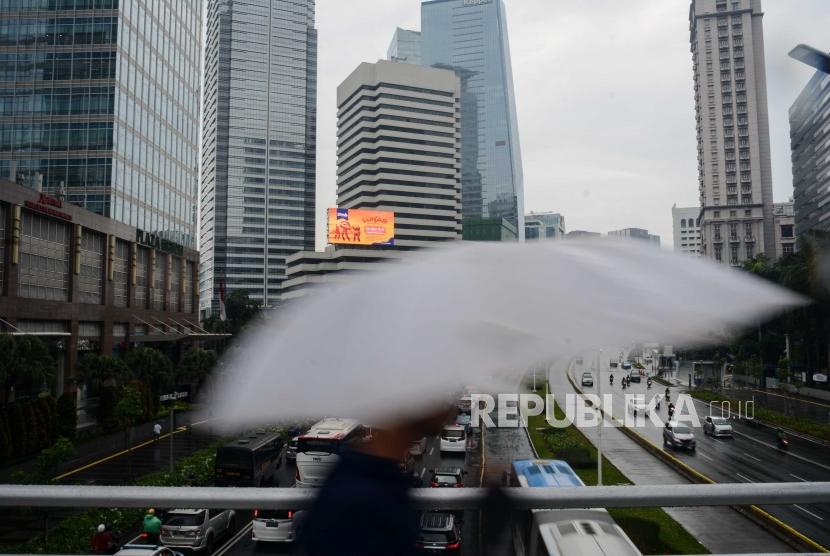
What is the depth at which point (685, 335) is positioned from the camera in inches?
43.9

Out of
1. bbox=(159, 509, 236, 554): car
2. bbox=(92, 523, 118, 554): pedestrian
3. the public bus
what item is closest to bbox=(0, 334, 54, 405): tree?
bbox=(159, 509, 236, 554): car

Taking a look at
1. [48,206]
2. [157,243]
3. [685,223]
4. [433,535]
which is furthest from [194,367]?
[685,223]

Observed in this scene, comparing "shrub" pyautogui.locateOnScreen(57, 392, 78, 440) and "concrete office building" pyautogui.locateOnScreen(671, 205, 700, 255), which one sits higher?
"concrete office building" pyautogui.locateOnScreen(671, 205, 700, 255)

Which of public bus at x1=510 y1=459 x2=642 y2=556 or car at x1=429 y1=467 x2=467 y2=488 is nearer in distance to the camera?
public bus at x1=510 y1=459 x2=642 y2=556

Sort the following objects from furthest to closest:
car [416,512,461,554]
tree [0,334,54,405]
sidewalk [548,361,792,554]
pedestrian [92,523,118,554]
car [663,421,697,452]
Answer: car [663,421,697,452] < tree [0,334,54,405] < sidewalk [548,361,792,554] < pedestrian [92,523,118,554] < car [416,512,461,554]

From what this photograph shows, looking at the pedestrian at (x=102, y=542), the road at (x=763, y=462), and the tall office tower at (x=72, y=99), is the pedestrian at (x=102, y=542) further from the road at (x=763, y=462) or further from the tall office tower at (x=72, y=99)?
the tall office tower at (x=72, y=99)

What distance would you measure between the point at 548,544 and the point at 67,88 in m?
40.0

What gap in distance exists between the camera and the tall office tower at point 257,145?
119000 millimetres

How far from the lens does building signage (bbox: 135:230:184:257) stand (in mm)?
36013

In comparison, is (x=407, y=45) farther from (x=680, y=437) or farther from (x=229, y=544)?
(x=229, y=544)

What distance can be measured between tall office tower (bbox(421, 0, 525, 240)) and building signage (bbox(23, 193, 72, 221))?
130 metres

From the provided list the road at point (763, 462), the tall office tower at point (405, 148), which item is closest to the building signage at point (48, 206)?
the road at point (763, 462)

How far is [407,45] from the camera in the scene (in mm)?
175250

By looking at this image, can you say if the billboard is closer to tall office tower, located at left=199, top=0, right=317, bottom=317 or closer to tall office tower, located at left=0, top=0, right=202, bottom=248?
tall office tower, located at left=0, top=0, right=202, bottom=248
